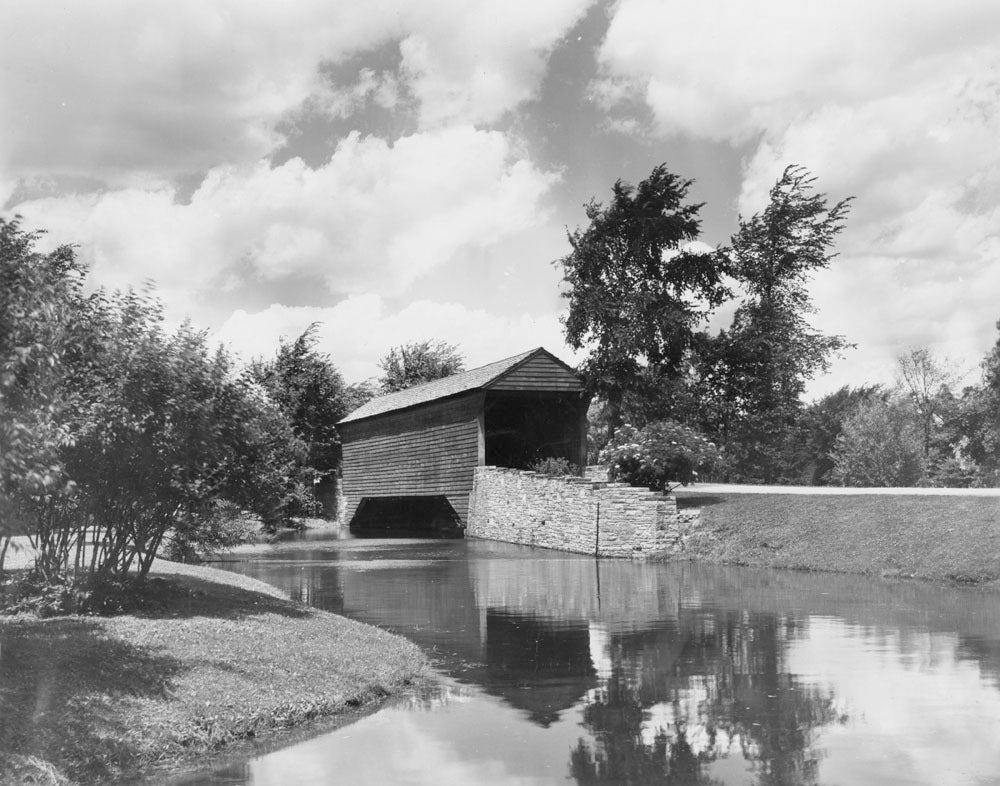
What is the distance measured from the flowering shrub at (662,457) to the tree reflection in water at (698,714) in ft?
50.9

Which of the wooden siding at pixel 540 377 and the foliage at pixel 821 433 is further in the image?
the foliage at pixel 821 433

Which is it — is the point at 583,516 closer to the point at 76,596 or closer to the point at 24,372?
the point at 76,596

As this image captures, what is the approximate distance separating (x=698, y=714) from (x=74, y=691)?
5155mm

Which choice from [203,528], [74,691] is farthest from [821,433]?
[74,691]

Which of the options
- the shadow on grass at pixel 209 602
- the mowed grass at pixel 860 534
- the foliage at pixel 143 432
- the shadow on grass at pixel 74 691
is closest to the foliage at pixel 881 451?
the mowed grass at pixel 860 534

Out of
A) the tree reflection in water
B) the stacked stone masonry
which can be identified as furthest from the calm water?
the stacked stone masonry

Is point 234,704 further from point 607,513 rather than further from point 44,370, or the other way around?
point 607,513

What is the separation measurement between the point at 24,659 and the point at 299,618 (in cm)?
436

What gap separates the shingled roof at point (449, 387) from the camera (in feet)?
122

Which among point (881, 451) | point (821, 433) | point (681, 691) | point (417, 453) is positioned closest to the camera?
point (681, 691)

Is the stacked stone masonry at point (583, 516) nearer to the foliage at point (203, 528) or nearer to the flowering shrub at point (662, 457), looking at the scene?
the flowering shrub at point (662, 457)

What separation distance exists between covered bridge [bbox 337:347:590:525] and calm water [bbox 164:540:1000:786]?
19.4 metres

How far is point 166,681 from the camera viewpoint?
8.55 m

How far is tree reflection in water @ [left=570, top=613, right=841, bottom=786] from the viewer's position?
694cm
